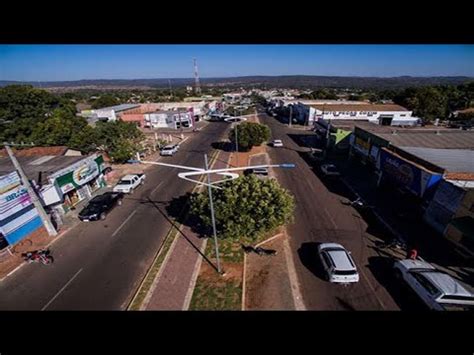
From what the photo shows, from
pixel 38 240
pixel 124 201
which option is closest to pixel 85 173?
pixel 124 201

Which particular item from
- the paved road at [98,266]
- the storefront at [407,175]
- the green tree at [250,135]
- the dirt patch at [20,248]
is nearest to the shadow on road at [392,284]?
the storefront at [407,175]

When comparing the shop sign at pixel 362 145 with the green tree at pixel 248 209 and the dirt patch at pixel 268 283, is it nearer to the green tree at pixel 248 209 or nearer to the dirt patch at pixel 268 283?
the green tree at pixel 248 209

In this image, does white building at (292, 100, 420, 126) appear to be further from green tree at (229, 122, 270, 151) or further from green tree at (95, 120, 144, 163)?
green tree at (95, 120, 144, 163)

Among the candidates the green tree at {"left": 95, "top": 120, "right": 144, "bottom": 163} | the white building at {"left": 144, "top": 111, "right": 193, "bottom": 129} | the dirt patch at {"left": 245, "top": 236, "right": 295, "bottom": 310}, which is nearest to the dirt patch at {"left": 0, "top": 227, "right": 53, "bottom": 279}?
the green tree at {"left": 95, "top": 120, "right": 144, "bottom": 163}

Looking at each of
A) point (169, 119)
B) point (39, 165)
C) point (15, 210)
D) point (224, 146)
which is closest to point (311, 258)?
point (15, 210)

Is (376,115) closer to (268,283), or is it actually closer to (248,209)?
(248,209)
